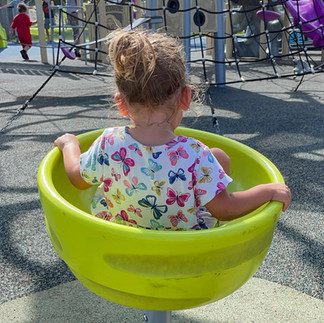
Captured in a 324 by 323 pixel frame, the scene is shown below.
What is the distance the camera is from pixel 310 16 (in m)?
4.71

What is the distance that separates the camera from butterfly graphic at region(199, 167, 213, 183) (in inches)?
34.4

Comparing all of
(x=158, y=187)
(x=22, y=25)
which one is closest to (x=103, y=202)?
(x=158, y=187)

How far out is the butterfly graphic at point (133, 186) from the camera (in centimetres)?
88

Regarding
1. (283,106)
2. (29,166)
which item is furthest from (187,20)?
(29,166)

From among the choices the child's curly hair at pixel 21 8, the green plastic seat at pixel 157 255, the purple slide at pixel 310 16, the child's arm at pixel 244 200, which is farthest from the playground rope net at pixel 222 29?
the child's curly hair at pixel 21 8

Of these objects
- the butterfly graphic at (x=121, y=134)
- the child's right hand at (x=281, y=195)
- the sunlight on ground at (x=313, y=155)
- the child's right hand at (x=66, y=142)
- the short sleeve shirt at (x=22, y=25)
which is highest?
the butterfly graphic at (x=121, y=134)

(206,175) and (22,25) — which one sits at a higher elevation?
(206,175)

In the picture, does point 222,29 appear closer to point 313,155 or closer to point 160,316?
point 313,155

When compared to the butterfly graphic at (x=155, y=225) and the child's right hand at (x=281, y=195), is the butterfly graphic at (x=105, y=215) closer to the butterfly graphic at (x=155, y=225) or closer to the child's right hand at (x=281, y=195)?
the butterfly graphic at (x=155, y=225)

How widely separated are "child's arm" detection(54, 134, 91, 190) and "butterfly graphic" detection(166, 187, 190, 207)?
0.23 metres

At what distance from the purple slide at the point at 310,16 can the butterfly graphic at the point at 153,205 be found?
3.74 meters

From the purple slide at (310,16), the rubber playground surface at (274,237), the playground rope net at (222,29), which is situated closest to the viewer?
the rubber playground surface at (274,237)

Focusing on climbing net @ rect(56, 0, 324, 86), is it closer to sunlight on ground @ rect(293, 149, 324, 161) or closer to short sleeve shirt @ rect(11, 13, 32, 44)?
sunlight on ground @ rect(293, 149, 324, 161)

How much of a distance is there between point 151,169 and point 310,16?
446 centimetres
